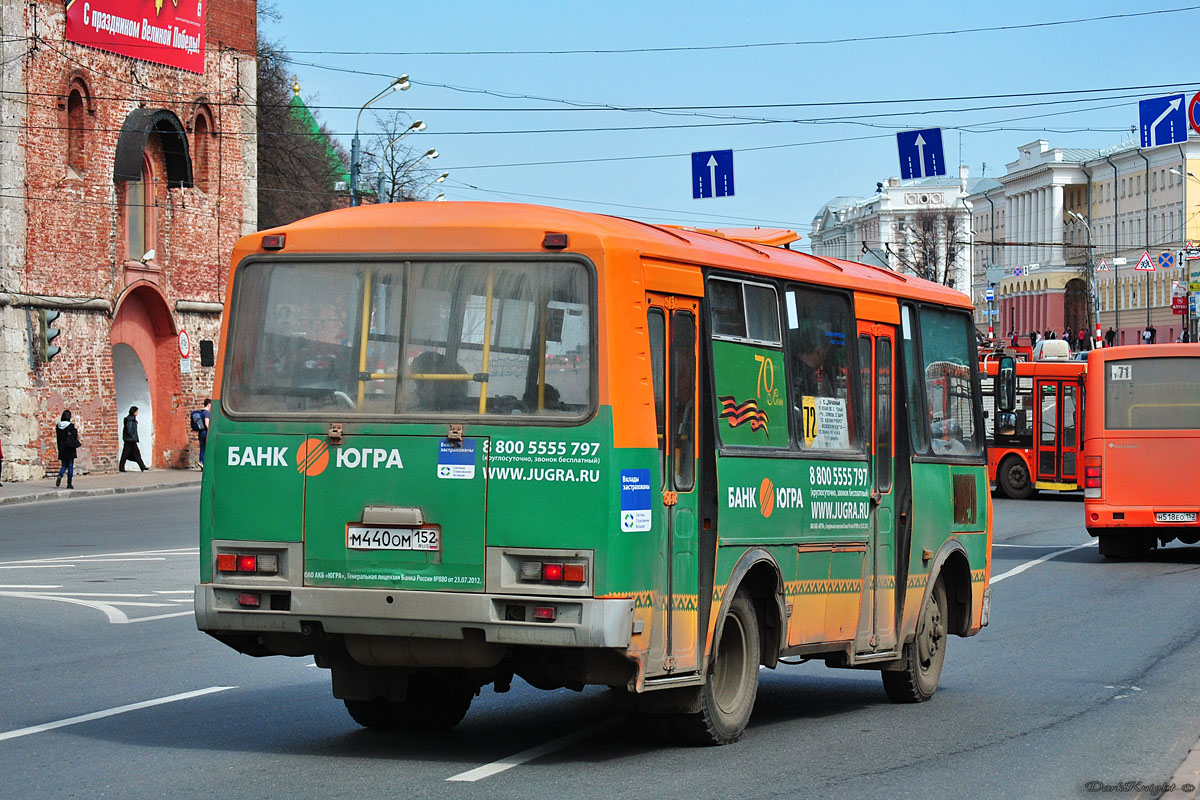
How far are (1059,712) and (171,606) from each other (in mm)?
8523

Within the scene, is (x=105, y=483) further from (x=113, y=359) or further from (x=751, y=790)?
(x=751, y=790)

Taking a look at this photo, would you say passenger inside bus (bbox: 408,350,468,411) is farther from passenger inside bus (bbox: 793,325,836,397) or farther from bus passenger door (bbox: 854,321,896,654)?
bus passenger door (bbox: 854,321,896,654)

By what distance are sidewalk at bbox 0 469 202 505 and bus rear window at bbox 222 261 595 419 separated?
1111 inches

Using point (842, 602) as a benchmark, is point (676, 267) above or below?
above

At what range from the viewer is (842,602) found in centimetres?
1049

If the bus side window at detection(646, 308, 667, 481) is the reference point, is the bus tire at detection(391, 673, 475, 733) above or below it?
below

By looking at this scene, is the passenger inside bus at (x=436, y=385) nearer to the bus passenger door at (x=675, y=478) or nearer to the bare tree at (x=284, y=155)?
the bus passenger door at (x=675, y=478)

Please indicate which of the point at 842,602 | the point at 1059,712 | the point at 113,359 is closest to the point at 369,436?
the point at 842,602

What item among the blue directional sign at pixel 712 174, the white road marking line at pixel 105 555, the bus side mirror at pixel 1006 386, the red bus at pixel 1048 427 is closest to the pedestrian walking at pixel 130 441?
the blue directional sign at pixel 712 174

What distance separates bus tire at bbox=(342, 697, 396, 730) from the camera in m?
9.54

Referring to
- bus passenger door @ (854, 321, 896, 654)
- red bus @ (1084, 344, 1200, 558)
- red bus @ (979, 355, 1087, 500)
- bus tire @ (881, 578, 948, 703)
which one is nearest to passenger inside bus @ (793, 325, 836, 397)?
bus passenger door @ (854, 321, 896, 654)

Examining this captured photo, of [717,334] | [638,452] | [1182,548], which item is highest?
[717,334]

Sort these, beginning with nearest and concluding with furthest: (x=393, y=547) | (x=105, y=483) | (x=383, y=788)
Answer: (x=383, y=788)
(x=393, y=547)
(x=105, y=483)

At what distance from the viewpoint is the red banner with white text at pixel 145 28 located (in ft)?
137
